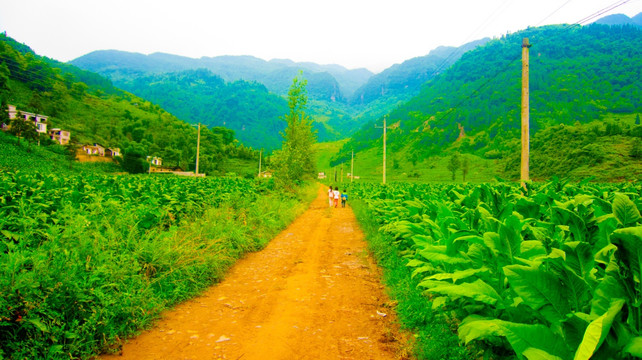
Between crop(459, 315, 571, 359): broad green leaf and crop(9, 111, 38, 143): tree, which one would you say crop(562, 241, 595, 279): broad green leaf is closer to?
crop(459, 315, 571, 359): broad green leaf

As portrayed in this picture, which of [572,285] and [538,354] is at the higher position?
[572,285]

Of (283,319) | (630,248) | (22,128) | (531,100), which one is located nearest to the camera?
(630,248)

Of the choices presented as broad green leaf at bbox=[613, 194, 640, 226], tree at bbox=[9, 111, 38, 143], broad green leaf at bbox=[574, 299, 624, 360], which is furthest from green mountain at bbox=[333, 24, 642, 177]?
tree at bbox=[9, 111, 38, 143]

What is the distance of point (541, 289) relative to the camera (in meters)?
1.73

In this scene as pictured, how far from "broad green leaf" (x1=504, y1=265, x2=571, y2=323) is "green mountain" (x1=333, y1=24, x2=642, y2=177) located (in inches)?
2936

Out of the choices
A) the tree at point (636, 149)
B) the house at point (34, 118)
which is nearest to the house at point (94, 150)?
the house at point (34, 118)

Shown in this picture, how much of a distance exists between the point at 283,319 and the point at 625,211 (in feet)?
13.6

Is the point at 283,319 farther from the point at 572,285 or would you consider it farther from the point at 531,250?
the point at 572,285

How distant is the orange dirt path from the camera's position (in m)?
3.88

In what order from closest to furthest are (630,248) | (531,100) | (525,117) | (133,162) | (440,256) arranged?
(630,248) → (440,256) → (525,117) → (133,162) → (531,100)

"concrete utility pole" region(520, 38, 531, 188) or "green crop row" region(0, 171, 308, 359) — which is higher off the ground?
"concrete utility pole" region(520, 38, 531, 188)

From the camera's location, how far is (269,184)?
23.3 metres

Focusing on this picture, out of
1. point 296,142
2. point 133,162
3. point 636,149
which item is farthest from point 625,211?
point 636,149

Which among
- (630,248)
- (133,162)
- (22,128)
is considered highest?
(22,128)
